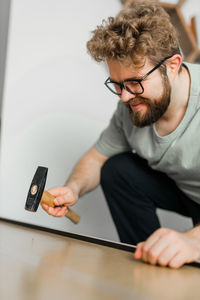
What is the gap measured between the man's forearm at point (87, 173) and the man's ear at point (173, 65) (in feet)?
1.88

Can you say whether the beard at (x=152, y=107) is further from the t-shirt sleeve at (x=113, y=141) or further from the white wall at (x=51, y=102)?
the white wall at (x=51, y=102)

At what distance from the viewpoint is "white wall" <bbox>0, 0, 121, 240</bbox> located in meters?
2.03

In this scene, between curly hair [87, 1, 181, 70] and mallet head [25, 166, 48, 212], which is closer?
mallet head [25, 166, 48, 212]

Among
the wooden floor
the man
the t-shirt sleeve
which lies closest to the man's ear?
the man

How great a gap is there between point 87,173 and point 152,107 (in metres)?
0.49

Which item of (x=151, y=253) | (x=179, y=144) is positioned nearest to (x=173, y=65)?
(x=179, y=144)

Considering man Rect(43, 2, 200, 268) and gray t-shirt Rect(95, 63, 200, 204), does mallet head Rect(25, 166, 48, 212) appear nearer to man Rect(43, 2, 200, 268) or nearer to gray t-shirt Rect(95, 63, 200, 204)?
man Rect(43, 2, 200, 268)

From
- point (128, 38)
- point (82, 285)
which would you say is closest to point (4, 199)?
point (128, 38)

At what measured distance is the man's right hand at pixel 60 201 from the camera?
47.6 inches

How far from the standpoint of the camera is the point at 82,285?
0.71m

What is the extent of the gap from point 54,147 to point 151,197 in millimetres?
747

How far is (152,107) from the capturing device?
131 cm

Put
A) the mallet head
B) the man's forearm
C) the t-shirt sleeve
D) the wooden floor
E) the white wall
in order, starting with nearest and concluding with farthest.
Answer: the wooden floor
the mallet head
the man's forearm
the t-shirt sleeve
the white wall

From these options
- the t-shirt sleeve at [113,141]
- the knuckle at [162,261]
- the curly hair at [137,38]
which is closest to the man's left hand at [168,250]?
the knuckle at [162,261]
